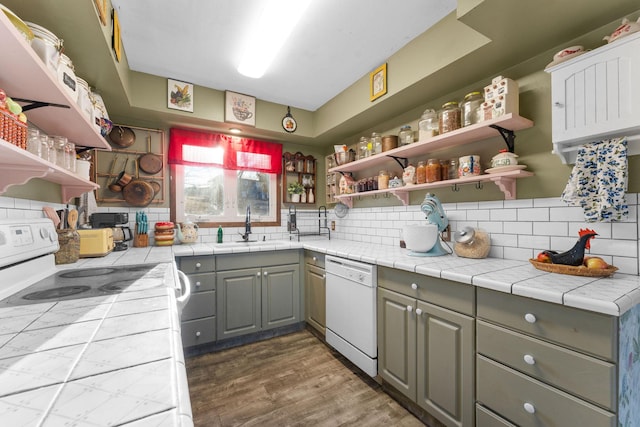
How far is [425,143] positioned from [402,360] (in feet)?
4.91

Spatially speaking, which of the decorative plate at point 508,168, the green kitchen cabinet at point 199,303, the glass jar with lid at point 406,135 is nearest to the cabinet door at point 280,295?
the green kitchen cabinet at point 199,303

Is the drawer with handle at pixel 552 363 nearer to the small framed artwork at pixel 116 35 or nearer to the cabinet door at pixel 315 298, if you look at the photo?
the cabinet door at pixel 315 298

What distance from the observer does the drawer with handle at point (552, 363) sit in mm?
971

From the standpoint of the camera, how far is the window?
2.98m

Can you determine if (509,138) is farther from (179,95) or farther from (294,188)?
(179,95)

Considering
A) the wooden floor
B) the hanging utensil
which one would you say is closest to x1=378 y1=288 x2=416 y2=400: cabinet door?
the wooden floor

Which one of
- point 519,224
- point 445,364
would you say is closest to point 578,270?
point 519,224

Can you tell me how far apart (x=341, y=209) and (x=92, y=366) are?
302cm

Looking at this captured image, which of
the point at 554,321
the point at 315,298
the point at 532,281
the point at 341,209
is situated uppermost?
the point at 341,209

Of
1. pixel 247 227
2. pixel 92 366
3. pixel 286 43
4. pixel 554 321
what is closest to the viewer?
pixel 92 366

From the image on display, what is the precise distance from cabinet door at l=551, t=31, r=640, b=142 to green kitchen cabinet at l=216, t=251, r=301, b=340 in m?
2.26

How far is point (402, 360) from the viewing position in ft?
5.72

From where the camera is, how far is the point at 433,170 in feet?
7.07

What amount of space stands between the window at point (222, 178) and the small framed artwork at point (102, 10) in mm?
1463
